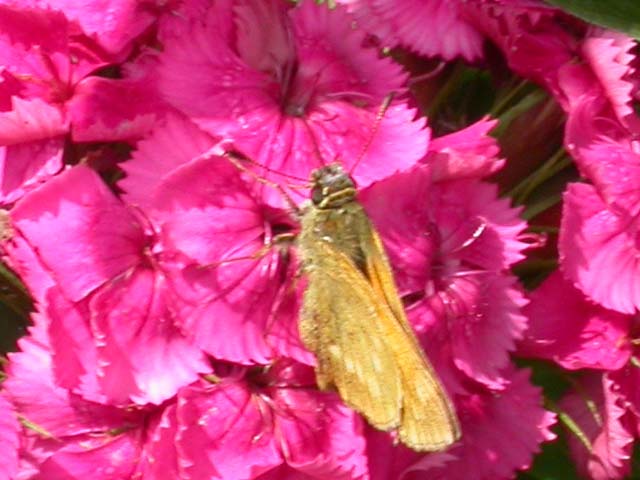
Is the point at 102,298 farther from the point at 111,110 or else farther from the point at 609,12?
the point at 609,12

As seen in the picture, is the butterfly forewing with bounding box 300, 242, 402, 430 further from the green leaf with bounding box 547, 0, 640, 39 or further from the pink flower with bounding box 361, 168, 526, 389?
the green leaf with bounding box 547, 0, 640, 39

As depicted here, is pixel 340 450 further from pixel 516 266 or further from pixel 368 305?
pixel 516 266

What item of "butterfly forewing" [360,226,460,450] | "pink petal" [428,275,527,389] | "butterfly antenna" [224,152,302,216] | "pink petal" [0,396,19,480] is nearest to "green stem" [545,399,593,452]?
"pink petal" [428,275,527,389]

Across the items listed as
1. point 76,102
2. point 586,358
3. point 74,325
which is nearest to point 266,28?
point 76,102

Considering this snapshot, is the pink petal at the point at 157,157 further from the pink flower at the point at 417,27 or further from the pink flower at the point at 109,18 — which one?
the pink flower at the point at 417,27

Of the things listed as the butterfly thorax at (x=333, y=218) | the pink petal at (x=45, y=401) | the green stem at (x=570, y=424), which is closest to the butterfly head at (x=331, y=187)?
the butterfly thorax at (x=333, y=218)

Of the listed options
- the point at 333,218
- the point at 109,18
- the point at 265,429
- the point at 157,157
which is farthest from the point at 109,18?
the point at 265,429

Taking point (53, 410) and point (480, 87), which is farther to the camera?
point (480, 87)
